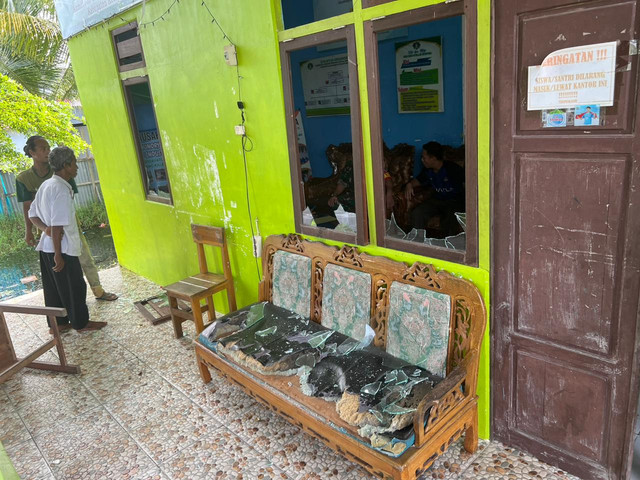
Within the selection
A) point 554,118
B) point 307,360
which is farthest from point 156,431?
point 554,118

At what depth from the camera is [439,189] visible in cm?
411

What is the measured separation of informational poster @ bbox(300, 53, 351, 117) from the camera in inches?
183

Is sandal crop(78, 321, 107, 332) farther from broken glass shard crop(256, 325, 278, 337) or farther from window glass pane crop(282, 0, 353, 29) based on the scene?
window glass pane crop(282, 0, 353, 29)

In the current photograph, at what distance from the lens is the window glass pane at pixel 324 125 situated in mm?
4609

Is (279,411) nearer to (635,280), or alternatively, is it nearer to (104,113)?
(635,280)

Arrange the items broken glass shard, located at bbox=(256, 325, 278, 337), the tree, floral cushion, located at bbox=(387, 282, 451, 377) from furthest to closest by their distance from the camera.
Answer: the tree < broken glass shard, located at bbox=(256, 325, 278, 337) < floral cushion, located at bbox=(387, 282, 451, 377)

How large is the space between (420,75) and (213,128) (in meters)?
2.00

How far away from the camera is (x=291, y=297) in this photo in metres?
3.53

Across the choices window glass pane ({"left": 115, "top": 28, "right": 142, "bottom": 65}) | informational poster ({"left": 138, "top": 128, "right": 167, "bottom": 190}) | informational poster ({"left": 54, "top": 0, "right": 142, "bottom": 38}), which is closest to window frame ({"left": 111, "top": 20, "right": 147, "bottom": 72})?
window glass pane ({"left": 115, "top": 28, "right": 142, "bottom": 65})

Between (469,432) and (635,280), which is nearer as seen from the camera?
(635,280)

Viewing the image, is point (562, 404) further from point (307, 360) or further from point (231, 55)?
point (231, 55)

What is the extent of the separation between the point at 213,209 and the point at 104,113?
8.54 feet

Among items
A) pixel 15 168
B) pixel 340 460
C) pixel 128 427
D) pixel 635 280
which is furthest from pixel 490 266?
pixel 15 168

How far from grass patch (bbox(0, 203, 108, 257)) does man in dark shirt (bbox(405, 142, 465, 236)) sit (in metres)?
7.59
